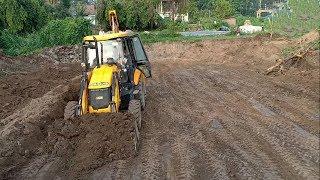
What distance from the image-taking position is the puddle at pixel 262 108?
11.5 metres

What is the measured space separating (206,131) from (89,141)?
261cm

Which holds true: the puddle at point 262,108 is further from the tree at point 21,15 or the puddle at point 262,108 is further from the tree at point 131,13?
the tree at point 131,13

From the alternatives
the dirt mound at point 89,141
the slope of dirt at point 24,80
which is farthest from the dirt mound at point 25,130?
the slope of dirt at point 24,80

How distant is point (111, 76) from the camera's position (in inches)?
399

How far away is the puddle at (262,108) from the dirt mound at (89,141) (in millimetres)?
3764

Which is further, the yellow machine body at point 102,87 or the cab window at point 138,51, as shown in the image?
the cab window at point 138,51

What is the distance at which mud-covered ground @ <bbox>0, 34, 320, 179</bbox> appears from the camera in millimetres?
8031

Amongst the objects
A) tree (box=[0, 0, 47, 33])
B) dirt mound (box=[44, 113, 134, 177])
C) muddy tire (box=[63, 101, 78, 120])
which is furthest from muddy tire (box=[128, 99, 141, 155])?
tree (box=[0, 0, 47, 33])

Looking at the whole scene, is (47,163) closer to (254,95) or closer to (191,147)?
(191,147)

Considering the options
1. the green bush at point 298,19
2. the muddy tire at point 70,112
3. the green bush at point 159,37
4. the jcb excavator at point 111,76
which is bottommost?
the muddy tire at point 70,112

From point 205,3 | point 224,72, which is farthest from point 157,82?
point 205,3

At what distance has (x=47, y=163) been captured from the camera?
8.91 meters

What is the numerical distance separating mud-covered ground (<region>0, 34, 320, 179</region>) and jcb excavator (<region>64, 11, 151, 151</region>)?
72 centimetres

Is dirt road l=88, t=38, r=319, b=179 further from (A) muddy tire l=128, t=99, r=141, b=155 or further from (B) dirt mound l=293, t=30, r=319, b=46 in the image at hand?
(B) dirt mound l=293, t=30, r=319, b=46
